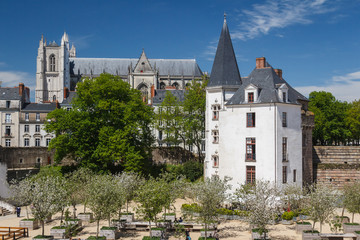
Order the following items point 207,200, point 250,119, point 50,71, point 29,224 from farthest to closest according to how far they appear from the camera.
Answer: point 50,71 → point 250,119 → point 29,224 → point 207,200

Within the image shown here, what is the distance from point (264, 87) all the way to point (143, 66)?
65.1 m

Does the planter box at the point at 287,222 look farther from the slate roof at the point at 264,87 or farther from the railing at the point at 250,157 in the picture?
the slate roof at the point at 264,87

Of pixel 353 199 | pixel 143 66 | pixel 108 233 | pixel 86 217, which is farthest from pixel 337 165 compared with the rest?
pixel 143 66

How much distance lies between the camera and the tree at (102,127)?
1807 inches

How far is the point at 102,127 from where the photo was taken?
157ft

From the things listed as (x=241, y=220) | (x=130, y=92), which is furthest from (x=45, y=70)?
(x=241, y=220)

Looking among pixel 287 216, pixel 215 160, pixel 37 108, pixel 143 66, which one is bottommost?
pixel 287 216

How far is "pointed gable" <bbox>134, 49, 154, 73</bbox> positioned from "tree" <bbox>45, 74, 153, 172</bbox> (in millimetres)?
49884

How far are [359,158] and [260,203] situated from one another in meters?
27.0

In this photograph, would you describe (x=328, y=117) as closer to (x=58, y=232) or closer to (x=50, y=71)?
(x=58, y=232)

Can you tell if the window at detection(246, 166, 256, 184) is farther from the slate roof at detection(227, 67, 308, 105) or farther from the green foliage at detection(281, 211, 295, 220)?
the slate roof at detection(227, 67, 308, 105)

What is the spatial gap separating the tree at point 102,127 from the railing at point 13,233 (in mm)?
16089

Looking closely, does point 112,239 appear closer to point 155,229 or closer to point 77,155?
point 155,229

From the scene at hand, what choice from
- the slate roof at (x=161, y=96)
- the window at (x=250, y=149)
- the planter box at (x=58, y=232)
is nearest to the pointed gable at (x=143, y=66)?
the slate roof at (x=161, y=96)
